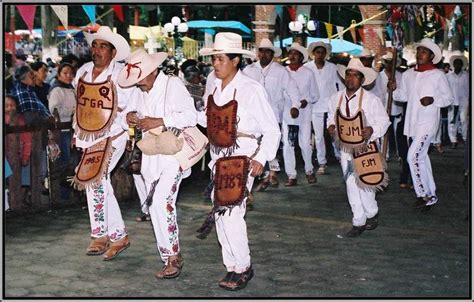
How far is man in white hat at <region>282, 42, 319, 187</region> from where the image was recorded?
12898 millimetres

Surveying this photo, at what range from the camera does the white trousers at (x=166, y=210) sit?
730cm

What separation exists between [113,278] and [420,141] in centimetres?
475

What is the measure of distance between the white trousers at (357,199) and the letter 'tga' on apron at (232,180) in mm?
2488

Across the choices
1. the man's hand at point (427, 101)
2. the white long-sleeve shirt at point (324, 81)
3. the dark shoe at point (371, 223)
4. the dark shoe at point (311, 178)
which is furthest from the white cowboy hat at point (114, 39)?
the white long-sleeve shirt at point (324, 81)

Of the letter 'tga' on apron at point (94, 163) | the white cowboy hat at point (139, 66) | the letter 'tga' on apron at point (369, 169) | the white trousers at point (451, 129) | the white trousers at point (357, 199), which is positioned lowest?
the white trousers at point (451, 129)

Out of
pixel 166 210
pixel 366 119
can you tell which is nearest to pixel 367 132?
pixel 366 119

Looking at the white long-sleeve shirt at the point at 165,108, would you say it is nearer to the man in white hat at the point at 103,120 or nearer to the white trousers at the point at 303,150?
the man in white hat at the point at 103,120

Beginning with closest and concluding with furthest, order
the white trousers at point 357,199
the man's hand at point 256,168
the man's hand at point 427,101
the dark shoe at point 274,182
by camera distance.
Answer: the man's hand at point 256,168
the white trousers at point 357,199
the man's hand at point 427,101
the dark shoe at point 274,182

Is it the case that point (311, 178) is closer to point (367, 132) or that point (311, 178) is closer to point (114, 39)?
point (367, 132)

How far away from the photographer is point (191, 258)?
8148mm

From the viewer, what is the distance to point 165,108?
23.9 ft

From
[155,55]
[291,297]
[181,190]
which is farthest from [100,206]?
[181,190]

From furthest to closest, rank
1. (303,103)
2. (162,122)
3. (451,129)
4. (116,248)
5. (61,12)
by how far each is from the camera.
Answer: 1. (451,129)
2. (61,12)
3. (303,103)
4. (116,248)
5. (162,122)

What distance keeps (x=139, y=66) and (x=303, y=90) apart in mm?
6115
